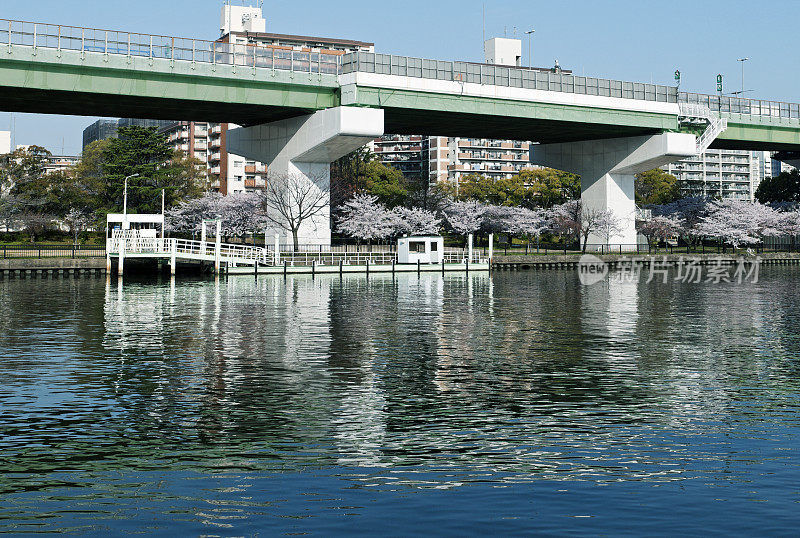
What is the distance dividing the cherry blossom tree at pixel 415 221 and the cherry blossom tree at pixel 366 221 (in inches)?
42.0

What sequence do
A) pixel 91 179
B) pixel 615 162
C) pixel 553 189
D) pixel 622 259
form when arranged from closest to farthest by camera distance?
pixel 622 259
pixel 615 162
pixel 91 179
pixel 553 189

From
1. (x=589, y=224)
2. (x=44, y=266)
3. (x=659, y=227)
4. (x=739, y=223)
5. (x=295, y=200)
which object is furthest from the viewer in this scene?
(x=739, y=223)

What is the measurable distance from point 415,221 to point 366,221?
663cm

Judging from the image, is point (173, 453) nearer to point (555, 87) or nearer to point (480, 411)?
point (480, 411)

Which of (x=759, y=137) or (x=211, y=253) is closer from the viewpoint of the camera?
(x=211, y=253)

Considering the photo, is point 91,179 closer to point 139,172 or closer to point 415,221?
point 139,172

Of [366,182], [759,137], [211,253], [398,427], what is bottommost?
[398,427]

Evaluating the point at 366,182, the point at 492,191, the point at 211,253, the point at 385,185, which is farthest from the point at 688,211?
the point at 211,253

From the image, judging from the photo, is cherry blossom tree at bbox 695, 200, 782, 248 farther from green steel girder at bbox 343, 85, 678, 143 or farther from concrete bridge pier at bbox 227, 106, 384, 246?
concrete bridge pier at bbox 227, 106, 384, 246

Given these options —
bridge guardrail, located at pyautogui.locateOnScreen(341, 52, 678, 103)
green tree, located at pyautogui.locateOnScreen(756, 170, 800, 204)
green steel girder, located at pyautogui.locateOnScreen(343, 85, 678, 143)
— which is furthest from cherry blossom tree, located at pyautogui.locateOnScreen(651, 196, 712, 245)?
bridge guardrail, located at pyautogui.locateOnScreen(341, 52, 678, 103)

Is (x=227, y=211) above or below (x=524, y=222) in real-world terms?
above

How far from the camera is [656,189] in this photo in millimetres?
167625

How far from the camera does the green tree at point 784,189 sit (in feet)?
488

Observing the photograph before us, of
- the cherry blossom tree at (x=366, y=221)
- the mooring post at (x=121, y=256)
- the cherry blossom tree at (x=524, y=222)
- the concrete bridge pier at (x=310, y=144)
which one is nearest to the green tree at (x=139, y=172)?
the cherry blossom tree at (x=366, y=221)
